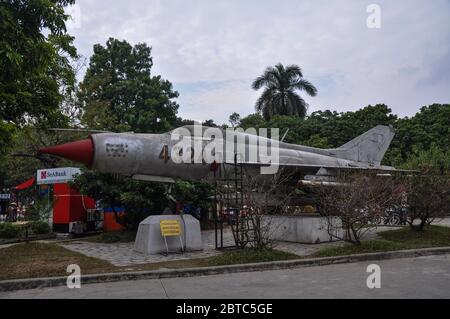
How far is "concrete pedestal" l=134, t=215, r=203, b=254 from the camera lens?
11828 mm

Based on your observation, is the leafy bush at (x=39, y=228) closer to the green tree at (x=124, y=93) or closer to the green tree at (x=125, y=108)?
the green tree at (x=125, y=108)

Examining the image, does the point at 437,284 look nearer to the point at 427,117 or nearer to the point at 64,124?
the point at 64,124

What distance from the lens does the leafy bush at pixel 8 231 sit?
17.3m

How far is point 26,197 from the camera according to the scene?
30.3 metres

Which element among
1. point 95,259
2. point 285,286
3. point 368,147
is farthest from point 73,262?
point 368,147

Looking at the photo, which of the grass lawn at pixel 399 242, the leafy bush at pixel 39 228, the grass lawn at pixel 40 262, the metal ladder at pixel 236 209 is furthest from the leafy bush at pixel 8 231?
the grass lawn at pixel 399 242

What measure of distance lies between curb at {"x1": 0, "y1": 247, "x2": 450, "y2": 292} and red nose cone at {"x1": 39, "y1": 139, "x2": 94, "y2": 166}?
3.59 m

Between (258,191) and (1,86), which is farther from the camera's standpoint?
(258,191)

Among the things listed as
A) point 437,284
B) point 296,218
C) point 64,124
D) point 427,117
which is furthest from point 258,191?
point 427,117

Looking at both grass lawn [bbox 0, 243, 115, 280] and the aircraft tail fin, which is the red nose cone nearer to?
grass lawn [bbox 0, 243, 115, 280]

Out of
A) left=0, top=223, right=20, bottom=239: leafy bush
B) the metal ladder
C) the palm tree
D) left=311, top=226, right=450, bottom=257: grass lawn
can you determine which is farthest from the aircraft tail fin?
the palm tree

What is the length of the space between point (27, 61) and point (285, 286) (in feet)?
25.2

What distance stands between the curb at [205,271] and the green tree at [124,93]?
17.1 metres
